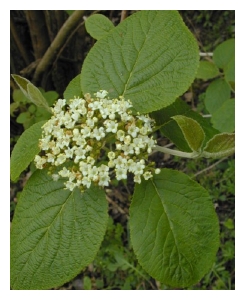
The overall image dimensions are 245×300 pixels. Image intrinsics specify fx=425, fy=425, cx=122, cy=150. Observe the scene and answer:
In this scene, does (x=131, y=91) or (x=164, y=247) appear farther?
(x=131, y=91)

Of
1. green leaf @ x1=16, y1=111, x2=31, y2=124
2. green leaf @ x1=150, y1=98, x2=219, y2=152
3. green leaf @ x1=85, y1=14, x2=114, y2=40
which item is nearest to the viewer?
green leaf @ x1=150, y1=98, x2=219, y2=152

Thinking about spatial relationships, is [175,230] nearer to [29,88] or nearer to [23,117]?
[29,88]

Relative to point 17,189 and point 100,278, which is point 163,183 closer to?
point 100,278

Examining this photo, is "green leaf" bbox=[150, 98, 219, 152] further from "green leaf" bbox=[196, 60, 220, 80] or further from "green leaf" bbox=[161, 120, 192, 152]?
"green leaf" bbox=[196, 60, 220, 80]

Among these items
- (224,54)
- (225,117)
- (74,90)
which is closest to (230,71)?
(224,54)

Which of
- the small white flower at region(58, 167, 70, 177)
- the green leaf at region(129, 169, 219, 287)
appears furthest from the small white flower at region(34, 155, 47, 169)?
the green leaf at region(129, 169, 219, 287)

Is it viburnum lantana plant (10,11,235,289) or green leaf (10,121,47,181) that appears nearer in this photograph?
viburnum lantana plant (10,11,235,289)

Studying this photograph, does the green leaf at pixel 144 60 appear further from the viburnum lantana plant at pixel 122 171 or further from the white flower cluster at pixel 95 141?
the white flower cluster at pixel 95 141

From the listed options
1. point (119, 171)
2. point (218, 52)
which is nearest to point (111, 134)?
point (119, 171)
